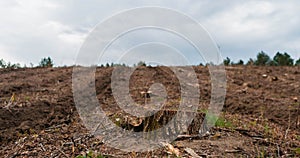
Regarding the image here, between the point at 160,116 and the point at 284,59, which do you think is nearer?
the point at 160,116

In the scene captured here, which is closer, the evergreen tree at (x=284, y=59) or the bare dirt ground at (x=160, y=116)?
the bare dirt ground at (x=160, y=116)

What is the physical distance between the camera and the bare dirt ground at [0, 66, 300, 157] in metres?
3.28

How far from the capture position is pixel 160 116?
351 cm

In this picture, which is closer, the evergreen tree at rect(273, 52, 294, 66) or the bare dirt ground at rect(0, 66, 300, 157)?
the bare dirt ground at rect(0, 66, 300, 157)

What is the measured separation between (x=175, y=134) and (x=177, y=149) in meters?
0.41

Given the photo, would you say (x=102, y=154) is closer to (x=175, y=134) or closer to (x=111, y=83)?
(x=175, y=134)

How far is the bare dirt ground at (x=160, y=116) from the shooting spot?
328cm

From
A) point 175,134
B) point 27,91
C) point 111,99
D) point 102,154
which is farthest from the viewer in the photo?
point 27,91

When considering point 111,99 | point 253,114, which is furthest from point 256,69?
point 111,99

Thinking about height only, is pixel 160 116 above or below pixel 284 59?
below

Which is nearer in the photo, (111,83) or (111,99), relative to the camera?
(111,99)

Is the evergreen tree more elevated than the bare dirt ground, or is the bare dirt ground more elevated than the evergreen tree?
the evergreen tree

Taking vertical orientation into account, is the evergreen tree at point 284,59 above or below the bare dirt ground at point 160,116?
above

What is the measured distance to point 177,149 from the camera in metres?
3.09
